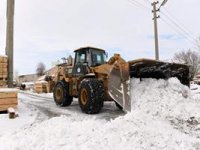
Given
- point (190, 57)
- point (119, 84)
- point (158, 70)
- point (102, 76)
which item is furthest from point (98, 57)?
point (190, 57)

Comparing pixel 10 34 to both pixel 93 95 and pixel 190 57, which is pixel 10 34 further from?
pixel 190 57

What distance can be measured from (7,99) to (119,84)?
3763mm

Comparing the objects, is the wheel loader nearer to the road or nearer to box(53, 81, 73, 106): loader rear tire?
box(53, 81, 73, 106): loader rear tire

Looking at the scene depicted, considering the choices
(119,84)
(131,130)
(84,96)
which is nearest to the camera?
(131,130)

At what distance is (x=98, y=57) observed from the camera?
11.3 metres

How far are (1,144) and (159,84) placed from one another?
5.60 meters

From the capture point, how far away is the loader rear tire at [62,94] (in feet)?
40.1

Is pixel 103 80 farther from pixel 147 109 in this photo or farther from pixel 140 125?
pixel 140 125

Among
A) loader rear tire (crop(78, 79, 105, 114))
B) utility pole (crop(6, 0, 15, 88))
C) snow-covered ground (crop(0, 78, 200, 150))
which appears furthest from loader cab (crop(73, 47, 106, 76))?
snow-covered ground (crop(0, 78, 200, 150))

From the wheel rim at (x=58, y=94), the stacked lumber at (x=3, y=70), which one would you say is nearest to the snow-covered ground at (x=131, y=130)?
the stacked lumber at (x=3, y=70)

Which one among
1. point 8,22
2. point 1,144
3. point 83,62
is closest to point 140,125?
point 1,144

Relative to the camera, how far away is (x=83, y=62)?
11.2 m

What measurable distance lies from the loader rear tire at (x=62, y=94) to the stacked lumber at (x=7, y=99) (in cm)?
285

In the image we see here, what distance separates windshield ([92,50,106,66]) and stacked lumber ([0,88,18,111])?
3153 mm
